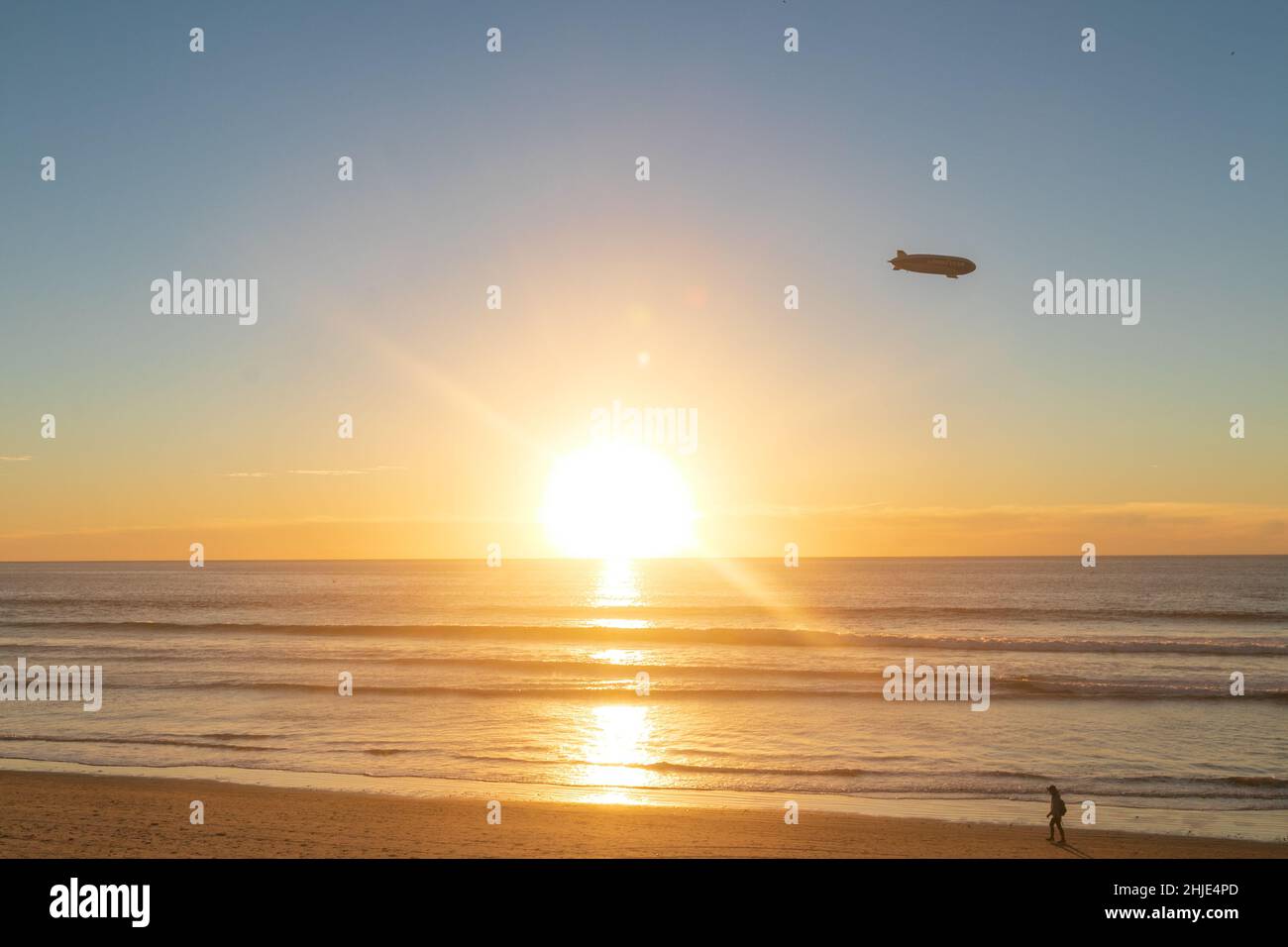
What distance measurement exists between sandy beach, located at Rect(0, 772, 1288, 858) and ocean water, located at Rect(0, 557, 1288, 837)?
206 centimetres

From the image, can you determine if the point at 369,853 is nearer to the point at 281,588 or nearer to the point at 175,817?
the point at 175,817

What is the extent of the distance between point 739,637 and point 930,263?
Answer: 1280 inches

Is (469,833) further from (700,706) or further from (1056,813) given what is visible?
(700,706)

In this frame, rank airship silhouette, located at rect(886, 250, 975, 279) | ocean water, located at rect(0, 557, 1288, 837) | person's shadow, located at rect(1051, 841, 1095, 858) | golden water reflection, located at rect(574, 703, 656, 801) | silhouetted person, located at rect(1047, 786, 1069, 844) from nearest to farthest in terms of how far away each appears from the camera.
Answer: person's shadow, located at rect(1051, 841, 1095, 858), silhouetted person, located at rect(1047, 786, 1069, 844), golden water reflection, located at rect(574, 703, 656, 801), ocean water, located at rect(0, 557, 1288, 837), airship silhouette, located at rect(886, 250, 975, 279)

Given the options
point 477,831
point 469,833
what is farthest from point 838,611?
point 469,833

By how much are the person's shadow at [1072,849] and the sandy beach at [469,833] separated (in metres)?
0.07

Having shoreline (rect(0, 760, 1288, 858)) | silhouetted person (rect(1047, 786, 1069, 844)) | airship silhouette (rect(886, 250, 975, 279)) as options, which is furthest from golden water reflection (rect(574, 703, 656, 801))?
airship silhouette (rect(886, 250, 975, 279))

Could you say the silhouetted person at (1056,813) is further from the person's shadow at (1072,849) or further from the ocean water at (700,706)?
the ocean water at (700,706)

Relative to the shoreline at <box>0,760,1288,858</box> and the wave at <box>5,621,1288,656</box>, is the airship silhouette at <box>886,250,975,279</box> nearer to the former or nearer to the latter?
the shoreline at <box>0,760,1288,858</box>

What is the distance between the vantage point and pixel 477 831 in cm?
1755

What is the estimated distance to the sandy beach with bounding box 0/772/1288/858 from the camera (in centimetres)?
1611

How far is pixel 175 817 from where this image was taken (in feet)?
59.7
